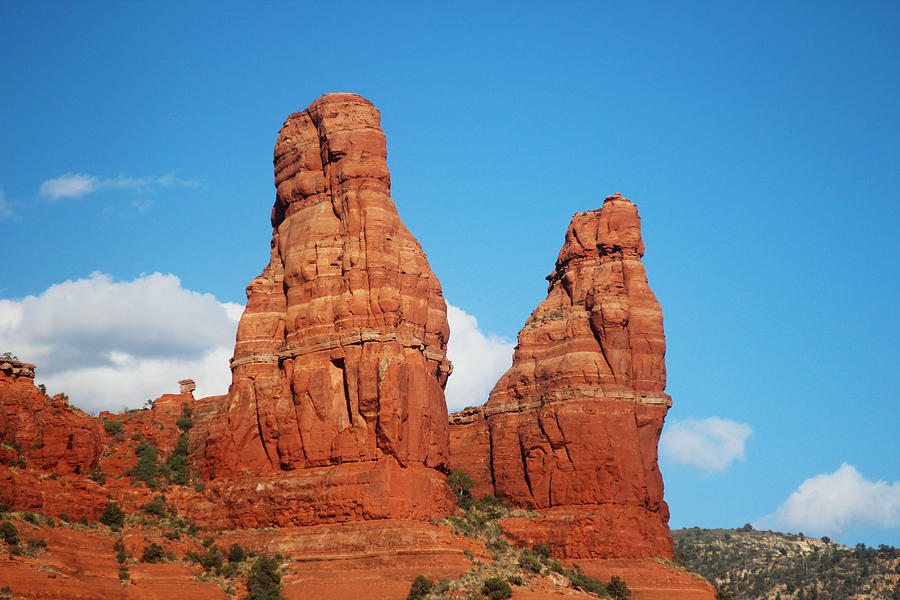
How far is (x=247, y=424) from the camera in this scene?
76750 mm

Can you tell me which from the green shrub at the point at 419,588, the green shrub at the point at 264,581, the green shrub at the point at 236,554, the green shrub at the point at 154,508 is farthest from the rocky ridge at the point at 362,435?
the green shrub at the point at 236,554

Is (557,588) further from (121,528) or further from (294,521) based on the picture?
(121,528)

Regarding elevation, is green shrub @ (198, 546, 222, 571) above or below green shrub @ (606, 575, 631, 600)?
above

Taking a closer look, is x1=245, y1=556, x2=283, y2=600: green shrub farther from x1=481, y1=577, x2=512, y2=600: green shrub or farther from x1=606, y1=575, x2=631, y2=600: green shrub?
x1=606, y1=575, x2=631, y2=600: green shrub

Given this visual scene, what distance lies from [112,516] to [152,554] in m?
4.46

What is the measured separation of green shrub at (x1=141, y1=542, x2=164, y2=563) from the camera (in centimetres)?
6681

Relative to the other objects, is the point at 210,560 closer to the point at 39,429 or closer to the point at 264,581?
the point at 264,581

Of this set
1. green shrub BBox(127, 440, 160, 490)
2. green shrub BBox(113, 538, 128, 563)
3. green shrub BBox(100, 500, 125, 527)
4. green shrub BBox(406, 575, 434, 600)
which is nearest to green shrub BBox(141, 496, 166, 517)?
green shrub BBox(127, 440, 160, 490)

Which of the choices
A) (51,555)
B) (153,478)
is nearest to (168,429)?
(153,478)

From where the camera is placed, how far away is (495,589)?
65125mm

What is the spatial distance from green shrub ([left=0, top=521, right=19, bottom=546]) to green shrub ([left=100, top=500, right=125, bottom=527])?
9642 mm

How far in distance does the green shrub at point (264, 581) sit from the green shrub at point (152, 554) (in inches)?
185

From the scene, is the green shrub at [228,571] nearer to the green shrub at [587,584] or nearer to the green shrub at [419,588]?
the green shrub at [419,588]

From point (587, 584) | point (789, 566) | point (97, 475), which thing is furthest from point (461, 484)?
point (789, 566)
